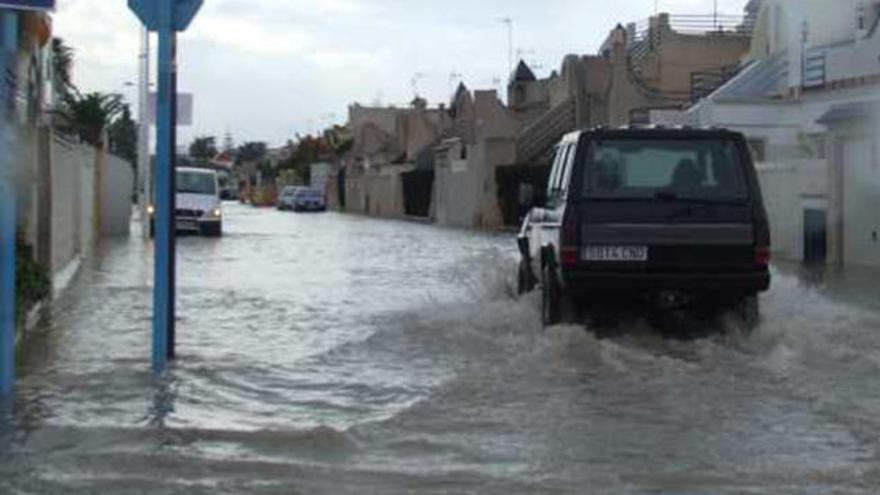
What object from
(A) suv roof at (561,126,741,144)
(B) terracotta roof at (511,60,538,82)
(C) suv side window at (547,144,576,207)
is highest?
(B) terracotta roof at (511,60,538,82)

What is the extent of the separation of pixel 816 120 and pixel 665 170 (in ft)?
46.4

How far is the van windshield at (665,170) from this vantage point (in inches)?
496

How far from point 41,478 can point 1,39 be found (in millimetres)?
3262

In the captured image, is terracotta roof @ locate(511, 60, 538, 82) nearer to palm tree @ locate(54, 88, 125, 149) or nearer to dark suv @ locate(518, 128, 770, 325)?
palm tree @ locate(54, 88, 125, 149)

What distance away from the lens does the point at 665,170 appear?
41.9 ft

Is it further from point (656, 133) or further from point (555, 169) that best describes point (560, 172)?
point (656, 133)

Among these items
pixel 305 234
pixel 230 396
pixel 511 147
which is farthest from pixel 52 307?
pixel 511 147

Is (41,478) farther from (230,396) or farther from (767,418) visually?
(767,418)

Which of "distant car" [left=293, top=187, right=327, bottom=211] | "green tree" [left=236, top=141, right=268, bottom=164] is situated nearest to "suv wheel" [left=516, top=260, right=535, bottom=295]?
"distant car" [left=293, top=187, right=327, bottom=211]

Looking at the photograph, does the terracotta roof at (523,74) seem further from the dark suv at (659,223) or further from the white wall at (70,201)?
the dark suv at (659,223)

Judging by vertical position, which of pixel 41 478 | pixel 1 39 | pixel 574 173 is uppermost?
pixel 1 39

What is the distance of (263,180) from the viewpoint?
15300 centimetres

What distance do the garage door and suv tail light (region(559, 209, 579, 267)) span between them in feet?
38.9

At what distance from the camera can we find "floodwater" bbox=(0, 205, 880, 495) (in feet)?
25.8
